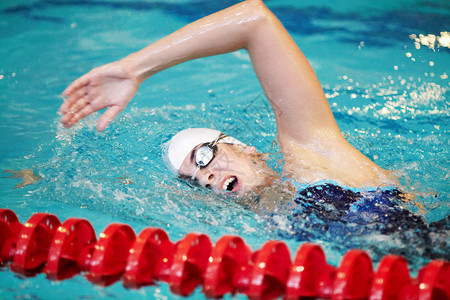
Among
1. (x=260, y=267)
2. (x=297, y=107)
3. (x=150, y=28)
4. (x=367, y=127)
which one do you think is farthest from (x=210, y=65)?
(x=260, y=267)

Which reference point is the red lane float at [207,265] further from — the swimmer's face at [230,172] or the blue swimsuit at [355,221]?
the swimmer's face at [230,172]

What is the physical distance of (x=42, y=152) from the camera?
2.91m

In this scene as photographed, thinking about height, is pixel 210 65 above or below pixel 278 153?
above

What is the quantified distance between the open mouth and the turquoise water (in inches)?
3.2

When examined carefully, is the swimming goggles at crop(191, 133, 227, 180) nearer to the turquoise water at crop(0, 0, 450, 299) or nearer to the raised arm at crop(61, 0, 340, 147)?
the turquoise water at crop(0, 0, 450, 299)

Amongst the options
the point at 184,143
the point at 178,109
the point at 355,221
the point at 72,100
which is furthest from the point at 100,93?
the point at 178,109

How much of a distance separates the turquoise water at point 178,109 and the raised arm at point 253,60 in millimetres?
402

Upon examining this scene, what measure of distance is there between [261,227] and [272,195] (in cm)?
15

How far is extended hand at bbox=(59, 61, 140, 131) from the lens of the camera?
1884 millimetres

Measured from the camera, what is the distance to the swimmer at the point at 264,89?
192 centimetres

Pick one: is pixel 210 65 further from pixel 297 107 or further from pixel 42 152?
pixel 297 107

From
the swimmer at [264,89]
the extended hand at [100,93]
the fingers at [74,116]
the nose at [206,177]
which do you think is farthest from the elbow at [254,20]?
the fingers at [74,116]

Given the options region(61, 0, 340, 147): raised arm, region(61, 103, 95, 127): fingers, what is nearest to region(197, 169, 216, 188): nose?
region(61, 0, 340, 147): raised arm

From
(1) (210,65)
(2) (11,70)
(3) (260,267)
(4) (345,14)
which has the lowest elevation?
(3) (260,267)
